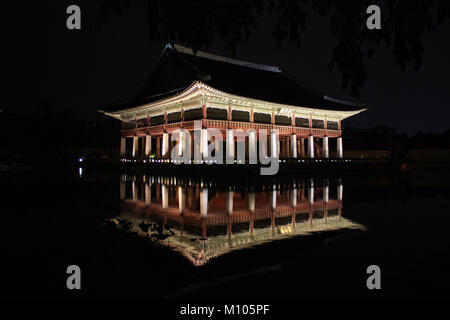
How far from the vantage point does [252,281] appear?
15.2ft

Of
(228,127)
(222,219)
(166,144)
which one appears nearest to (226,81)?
(228,127)

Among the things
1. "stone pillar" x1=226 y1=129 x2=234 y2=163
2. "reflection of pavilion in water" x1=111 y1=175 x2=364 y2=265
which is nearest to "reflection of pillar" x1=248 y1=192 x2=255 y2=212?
"reflection of pavilion in water" x1=111 y1=175 x2=364 y2=265

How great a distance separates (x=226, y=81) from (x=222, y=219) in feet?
83.3

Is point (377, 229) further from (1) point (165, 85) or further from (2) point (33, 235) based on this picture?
(1) point (165, 85)

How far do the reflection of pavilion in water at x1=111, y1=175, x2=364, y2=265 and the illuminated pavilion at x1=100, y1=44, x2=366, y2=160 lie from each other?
13562 millimetres

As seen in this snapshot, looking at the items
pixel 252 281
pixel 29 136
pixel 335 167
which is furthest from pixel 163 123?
pixel 252 281

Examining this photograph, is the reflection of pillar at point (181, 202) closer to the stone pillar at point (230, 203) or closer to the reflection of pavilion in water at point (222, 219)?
the reflection of pavilion in water at point (222, 219)

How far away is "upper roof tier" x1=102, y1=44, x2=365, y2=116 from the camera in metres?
32.3

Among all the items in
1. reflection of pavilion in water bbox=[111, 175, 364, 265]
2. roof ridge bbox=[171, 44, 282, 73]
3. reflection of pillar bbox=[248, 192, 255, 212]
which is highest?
roof ridge bbox=[171, 44, 282, 73]

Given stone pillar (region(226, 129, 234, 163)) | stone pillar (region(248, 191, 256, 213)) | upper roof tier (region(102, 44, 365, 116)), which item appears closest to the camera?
stone pillar (region(248, 191, 256, 213))

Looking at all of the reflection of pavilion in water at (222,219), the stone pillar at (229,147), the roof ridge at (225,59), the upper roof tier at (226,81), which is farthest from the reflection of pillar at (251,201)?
the roof ridge at (225,59)

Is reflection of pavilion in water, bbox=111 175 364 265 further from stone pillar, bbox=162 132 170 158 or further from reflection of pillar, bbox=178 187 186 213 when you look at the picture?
stone pillar, bbox=162 132 170 158

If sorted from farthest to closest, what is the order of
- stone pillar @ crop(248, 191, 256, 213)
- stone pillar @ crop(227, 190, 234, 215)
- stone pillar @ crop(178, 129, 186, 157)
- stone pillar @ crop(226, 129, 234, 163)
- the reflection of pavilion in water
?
stone pillar @ crop(178, 129, 186, 157) < stone pillar @ crop(226, 129, 234, 163) < stone pillar @ crop(248, 191, 256, 213) < stone pillar @ crop(227, 190, 234, 215) < the reflection of pavilion in water

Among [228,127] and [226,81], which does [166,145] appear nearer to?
[228,127]
